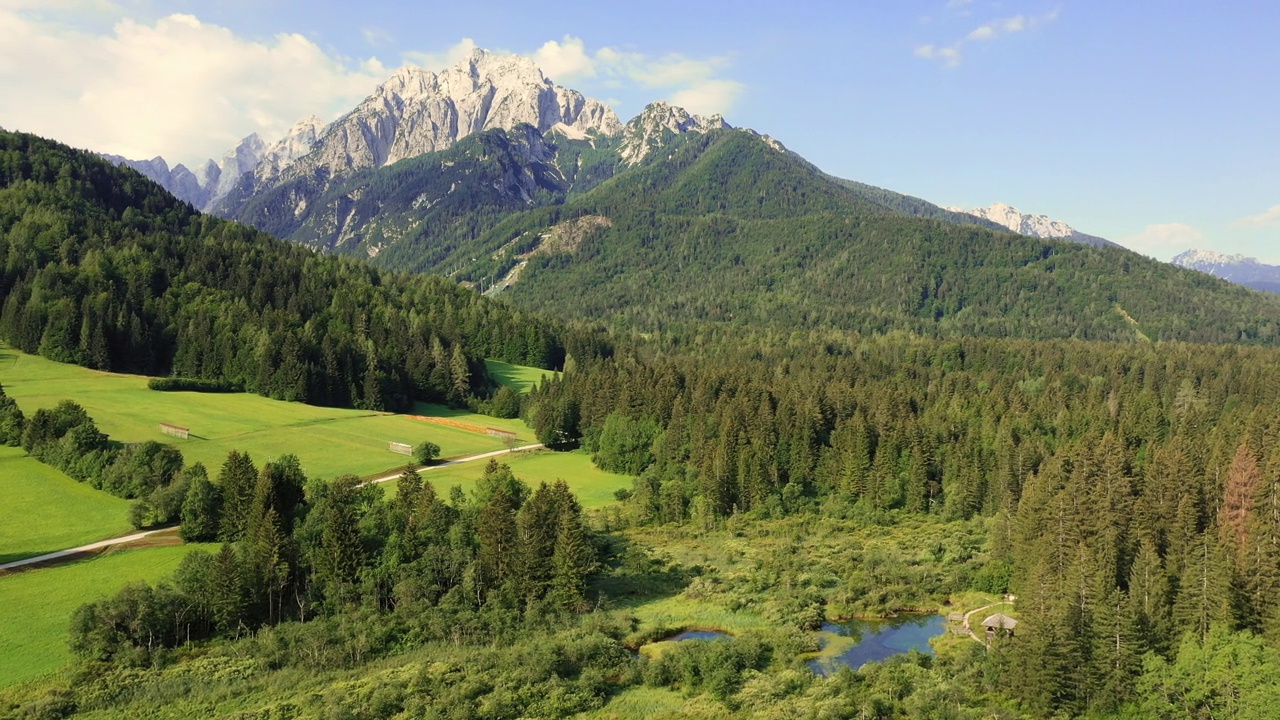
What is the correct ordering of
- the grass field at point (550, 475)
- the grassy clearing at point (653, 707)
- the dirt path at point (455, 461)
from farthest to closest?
the grass field at point (550, 475)
the dirt path at point (455, 461)
the grassy clearing at point (653, 707)

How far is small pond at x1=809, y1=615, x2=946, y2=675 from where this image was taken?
168 feet

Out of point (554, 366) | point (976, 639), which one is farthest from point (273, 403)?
point (976, 639)

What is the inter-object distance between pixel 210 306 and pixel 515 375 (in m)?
60.1

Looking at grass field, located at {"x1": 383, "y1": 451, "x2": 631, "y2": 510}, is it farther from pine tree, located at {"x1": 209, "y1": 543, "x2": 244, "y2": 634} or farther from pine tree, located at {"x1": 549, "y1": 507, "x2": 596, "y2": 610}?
pine tree, located at {"x1": 209, "y1": 543, "x2": 244, "y2": 634}

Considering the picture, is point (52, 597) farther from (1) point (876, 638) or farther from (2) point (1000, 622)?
(2) point (1000, 622)

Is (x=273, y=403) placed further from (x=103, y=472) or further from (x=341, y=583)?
(x=341, y=583)

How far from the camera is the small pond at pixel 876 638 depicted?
168ft

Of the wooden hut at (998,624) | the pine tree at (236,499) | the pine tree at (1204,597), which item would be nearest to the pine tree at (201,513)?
the pine tree at (236,499)

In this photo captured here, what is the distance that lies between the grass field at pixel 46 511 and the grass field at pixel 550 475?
2417 centimetres

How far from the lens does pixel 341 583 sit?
54156 mm

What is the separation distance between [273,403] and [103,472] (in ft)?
163

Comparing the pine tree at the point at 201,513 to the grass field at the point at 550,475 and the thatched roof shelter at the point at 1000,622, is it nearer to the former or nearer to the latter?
the grass field at the point at 550,475

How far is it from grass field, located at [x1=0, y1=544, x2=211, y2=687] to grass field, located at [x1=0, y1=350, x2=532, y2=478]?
23325mm

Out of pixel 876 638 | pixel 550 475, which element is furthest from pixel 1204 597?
pixel 550 475
